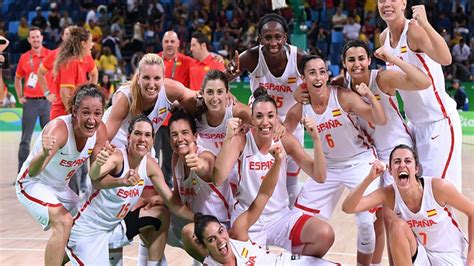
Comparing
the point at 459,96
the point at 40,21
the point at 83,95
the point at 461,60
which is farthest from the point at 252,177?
the point at 40,21

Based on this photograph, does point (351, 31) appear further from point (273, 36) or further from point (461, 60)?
point (273, 36)

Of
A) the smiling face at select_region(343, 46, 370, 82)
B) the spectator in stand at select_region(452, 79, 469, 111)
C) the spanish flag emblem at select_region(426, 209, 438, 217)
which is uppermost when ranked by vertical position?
the smiling face at select_region(343, 46, 370, 82)

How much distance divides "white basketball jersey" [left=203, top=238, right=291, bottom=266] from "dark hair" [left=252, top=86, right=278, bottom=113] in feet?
3.03

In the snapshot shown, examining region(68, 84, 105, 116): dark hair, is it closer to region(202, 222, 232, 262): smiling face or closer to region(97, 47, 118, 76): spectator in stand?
region(202, 222, 232, 262): smiling face

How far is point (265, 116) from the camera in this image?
5086mm

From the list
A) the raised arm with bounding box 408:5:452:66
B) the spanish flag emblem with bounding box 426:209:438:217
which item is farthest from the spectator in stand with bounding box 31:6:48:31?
the spanish flag emblem with bounding box 426:209:438:217

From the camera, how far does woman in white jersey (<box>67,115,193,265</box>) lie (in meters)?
4.96

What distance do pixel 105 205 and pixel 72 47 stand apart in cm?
321

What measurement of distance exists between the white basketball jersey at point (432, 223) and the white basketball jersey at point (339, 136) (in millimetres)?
636

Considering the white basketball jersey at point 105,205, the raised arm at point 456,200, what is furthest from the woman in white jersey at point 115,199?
the raised arm at point 456,200

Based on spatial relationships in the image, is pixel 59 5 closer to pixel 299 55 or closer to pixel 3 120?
pixel 3 120

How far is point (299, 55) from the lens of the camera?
19.6 feet

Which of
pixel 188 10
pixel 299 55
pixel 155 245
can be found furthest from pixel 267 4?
pixel 155 245

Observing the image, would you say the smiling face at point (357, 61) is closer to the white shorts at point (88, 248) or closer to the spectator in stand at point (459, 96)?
the white shorts at point (88, 248)
